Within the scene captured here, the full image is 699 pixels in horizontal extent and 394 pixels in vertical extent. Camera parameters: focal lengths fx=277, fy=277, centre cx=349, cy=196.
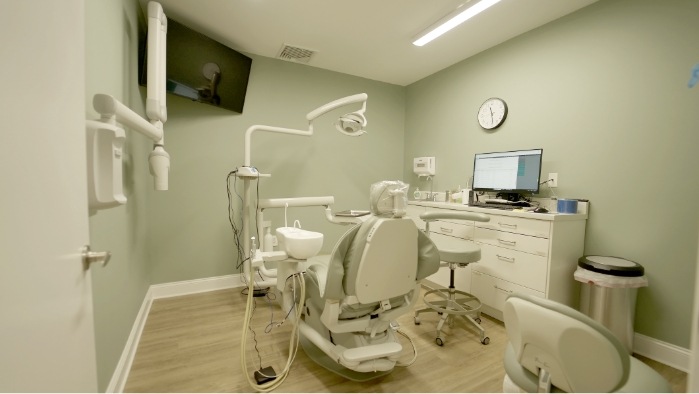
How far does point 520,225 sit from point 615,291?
0.66 metres

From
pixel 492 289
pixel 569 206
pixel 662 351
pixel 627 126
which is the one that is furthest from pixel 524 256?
pixel 627 126

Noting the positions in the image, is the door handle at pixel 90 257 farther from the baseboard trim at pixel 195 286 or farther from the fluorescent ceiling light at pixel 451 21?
the fluorescent ceiling light at pixel 451 21

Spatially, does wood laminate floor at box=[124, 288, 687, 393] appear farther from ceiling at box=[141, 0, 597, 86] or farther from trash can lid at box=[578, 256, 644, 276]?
ceiling at box=[141, 0, 597, 86]

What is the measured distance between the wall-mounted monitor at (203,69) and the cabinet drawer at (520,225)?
2.69 m

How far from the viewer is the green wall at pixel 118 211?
46.8 inches

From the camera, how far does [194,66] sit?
250 centimetres

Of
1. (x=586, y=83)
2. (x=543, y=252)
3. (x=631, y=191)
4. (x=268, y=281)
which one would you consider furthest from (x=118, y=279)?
(x=586, y=83)

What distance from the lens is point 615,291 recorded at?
1.79 meters

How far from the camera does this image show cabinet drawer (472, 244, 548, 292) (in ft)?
6.60

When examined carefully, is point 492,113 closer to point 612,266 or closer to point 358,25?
point 358,25

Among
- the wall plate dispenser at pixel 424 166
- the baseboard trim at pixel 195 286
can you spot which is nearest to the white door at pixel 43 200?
the baseboard trim at pixel 195 286

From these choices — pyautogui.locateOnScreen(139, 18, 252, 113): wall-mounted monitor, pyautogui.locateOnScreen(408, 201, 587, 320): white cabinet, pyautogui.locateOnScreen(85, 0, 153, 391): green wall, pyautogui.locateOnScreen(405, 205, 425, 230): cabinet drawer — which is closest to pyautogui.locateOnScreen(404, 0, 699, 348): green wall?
pyautogui.locateOnScreen(408, 201, 587, 320): white cabinet

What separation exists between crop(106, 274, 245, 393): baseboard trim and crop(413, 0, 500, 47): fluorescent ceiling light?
10.1 ft

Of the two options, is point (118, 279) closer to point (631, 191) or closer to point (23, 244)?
point (23, 244)
